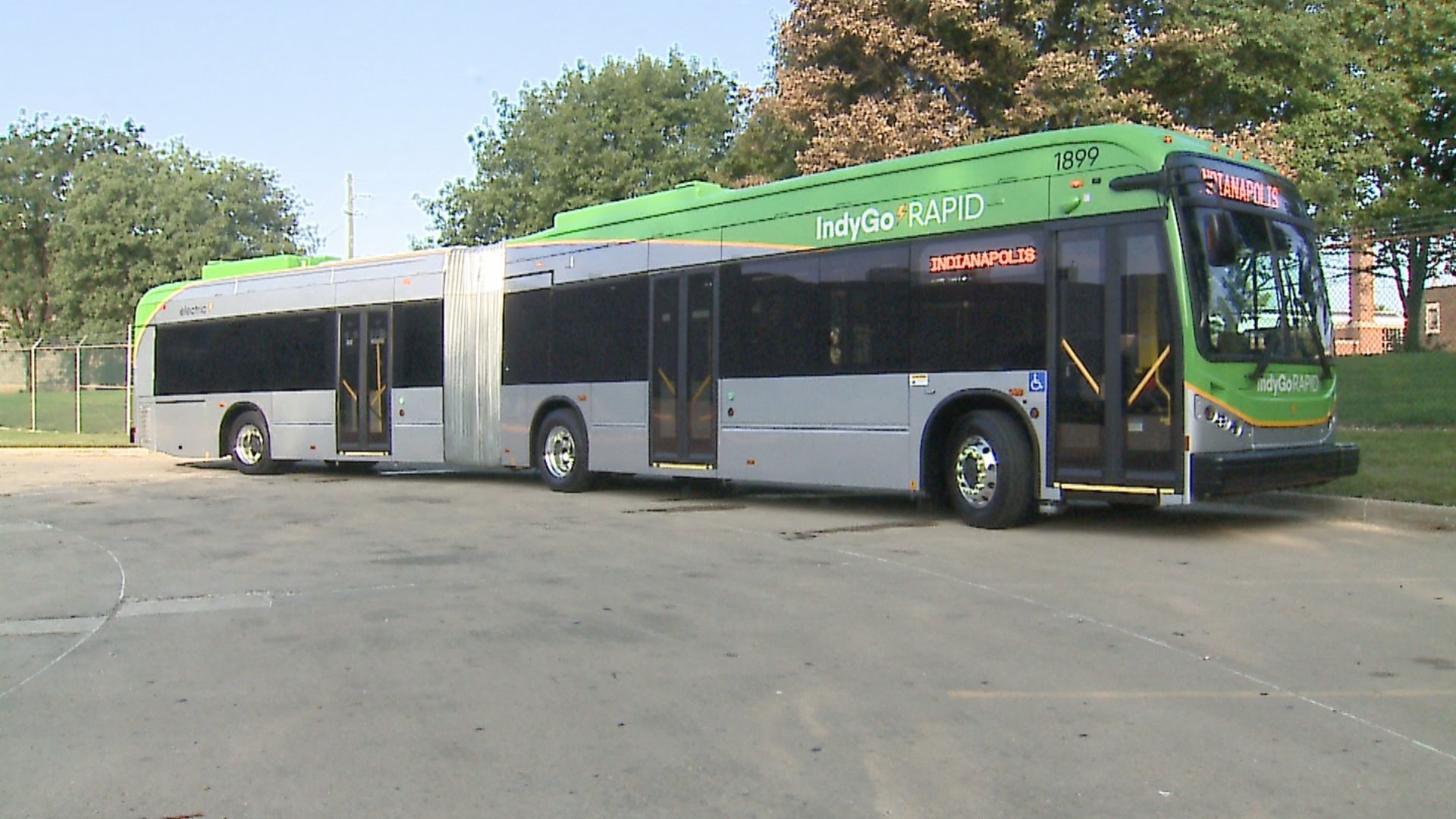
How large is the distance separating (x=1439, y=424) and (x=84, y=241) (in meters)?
51.7

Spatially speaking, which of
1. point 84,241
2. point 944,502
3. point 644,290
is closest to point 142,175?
point 84,241

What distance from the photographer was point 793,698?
559 cm

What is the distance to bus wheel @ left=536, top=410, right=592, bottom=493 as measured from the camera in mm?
15602

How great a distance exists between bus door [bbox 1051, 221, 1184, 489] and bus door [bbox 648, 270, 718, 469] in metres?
4.49

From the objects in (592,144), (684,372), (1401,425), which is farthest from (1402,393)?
(592,144)

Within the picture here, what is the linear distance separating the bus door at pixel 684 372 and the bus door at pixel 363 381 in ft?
18.0

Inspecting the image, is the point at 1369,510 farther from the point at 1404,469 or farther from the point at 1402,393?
the point at 1402,393

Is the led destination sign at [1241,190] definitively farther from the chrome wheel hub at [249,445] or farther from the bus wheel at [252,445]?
the chrome wheel hub at [249,445]

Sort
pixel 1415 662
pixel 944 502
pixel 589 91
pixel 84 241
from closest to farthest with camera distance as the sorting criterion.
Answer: pixel 1415 662 < pixel 944 502 < pixel 589 91 < pixel 84 241

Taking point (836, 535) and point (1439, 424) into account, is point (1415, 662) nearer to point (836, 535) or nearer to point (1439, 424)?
point (836, 535)

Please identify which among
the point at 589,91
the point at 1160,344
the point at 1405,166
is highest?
the point at 589,91

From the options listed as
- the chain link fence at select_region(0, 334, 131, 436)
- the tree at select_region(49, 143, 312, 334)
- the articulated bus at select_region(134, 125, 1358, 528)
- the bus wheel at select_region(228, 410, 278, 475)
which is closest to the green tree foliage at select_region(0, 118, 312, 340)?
the tree at select_region(49, 143, 312, 334)

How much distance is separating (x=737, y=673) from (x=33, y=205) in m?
64.4

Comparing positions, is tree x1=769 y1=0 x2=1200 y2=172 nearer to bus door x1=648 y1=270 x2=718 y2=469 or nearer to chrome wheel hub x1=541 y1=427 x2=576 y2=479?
bus door x1=648 y1=270 x2=718 y2=469
